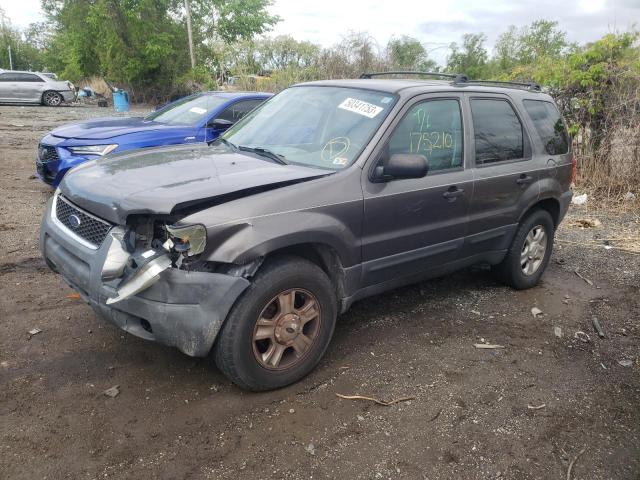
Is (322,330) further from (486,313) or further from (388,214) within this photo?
(486,313)

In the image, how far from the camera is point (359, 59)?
14688 millimetres

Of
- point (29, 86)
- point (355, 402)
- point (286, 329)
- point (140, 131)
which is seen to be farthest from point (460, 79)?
point (29, 86)

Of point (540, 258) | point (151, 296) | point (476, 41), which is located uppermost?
point (476, 41)

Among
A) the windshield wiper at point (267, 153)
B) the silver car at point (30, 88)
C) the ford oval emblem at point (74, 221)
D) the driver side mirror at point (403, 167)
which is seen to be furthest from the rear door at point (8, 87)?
the driver side mirror at point (403, 167)

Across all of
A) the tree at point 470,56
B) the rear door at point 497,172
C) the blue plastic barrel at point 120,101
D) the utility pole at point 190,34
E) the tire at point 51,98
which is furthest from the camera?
the tree at point 470,56

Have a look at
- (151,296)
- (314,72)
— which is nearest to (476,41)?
(314,72)

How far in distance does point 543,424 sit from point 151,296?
2321 mm

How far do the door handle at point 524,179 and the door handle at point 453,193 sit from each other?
31.7 inches

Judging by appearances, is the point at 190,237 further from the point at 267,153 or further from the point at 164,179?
the point at 267,153

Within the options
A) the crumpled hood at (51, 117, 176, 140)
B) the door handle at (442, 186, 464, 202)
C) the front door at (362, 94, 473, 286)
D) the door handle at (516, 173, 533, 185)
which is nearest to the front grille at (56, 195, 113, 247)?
the front door at (362, 94, 473, 286)

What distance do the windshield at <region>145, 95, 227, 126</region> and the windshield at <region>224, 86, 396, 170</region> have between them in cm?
343

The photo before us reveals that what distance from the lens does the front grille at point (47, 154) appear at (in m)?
6.55

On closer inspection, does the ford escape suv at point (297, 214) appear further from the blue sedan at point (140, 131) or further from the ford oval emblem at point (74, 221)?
the blue sedan at point (140, 131)

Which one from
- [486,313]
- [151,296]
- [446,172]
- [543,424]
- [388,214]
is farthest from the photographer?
[486,313]
